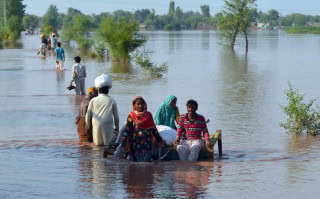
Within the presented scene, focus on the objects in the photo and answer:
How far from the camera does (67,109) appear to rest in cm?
1683

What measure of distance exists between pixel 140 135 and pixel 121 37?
29576mm

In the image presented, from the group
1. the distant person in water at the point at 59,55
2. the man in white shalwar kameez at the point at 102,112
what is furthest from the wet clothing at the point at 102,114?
the distant person in water at the point at 59,55

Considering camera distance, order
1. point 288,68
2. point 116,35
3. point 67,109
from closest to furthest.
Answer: point 67,109 → point 288,68 → point 116,35

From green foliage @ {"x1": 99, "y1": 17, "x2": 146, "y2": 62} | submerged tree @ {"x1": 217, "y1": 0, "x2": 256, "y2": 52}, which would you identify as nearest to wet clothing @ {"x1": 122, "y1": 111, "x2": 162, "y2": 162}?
green foliage @ {"x1": 99, "y1": 17, "x2": 146, "y2": 62}

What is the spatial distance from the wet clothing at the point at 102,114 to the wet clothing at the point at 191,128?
1511mm

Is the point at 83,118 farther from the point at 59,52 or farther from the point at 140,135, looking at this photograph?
the point at 59,52

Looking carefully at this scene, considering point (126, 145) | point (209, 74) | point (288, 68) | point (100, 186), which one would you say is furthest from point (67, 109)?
A: point (288, 68)

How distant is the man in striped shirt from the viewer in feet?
32.4

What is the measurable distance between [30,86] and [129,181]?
49.5 ft

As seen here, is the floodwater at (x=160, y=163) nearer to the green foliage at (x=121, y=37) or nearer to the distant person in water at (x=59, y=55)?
the distant person in water at (x=59, y=55)

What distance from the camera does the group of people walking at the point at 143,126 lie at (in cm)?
951

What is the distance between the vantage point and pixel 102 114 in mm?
11094

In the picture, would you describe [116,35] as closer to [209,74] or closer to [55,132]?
[209,74]

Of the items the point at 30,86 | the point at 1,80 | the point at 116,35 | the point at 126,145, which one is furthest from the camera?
the point at 116,35
